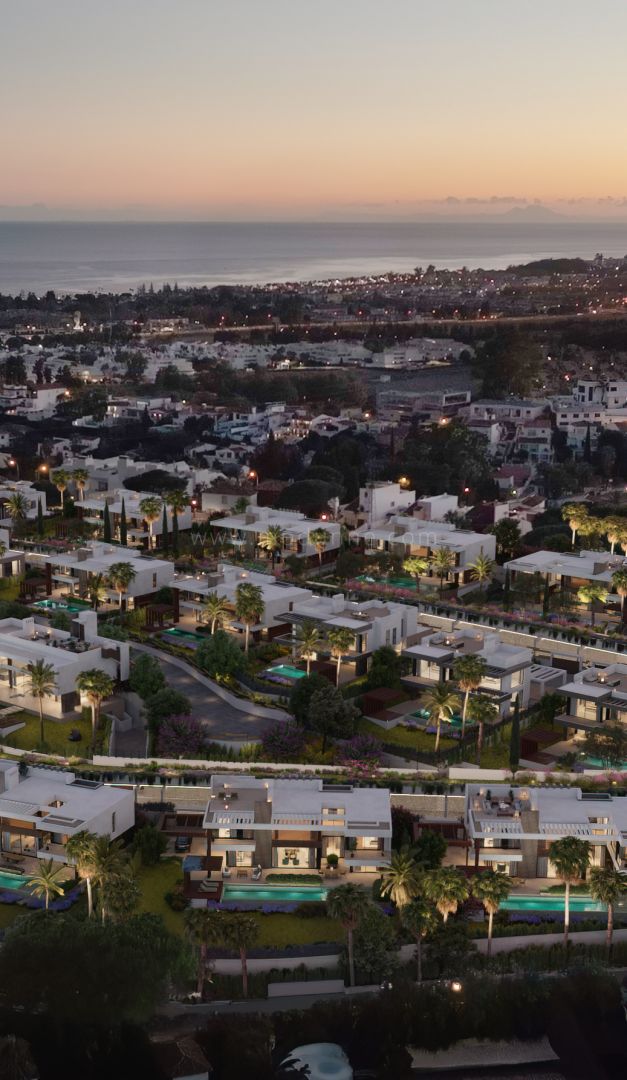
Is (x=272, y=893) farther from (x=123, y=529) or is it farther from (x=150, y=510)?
(x=123, y=529)

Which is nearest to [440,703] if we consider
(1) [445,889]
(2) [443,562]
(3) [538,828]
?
(3) [538,828]

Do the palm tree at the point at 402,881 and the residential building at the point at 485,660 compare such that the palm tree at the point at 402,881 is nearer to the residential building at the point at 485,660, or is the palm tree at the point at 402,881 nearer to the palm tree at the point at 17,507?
the residential building at the point at 485,660

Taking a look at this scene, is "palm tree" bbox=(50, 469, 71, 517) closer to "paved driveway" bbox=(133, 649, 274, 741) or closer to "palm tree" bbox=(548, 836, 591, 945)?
"paved driveway" bbox=(133, 649, 274, 741)

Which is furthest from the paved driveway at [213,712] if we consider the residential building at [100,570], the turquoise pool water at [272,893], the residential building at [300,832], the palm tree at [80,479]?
the palm tree at [80,479]

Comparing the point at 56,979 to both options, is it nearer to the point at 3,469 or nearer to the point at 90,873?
the point at 90,873

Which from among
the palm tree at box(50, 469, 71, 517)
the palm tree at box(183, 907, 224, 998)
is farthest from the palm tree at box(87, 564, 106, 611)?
the palm tree at box(183, 907, 224, 998)

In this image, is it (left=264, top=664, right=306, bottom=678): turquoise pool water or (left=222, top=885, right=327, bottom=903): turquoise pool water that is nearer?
(left=222, top=885, right=327, bottom=903): turquoise pool water
